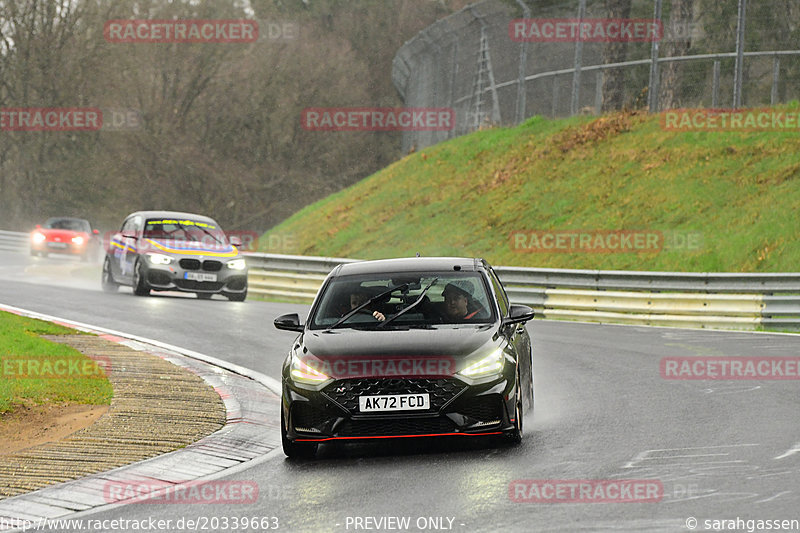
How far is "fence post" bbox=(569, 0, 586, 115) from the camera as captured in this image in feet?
101

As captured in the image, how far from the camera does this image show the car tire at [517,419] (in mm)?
8883

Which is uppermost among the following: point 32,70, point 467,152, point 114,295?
point 32,70

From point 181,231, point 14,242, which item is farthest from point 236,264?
point 14,242

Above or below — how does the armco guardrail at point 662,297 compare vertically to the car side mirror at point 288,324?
below

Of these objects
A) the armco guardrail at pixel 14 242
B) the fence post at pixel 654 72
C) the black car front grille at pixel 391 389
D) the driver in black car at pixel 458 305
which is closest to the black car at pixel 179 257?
the fence post at pixel 654 72

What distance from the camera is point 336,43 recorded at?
2694 inches

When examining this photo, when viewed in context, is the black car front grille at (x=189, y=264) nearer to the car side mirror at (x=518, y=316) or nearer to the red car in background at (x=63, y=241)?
the car side mirror at (x=518, y=316)

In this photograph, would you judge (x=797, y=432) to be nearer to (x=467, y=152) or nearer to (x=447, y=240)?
(x=447, y=240)

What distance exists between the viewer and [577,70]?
31.2 m

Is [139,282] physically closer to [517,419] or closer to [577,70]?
[577,70]

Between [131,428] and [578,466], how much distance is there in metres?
3.97

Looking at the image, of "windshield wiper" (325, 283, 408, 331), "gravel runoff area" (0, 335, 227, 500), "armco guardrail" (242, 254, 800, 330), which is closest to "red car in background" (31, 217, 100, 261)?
"armco guardrail" (242, 254, 800, 330)

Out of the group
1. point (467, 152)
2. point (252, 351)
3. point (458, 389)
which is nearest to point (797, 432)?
point (458, 389)

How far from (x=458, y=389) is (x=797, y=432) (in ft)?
9.85
